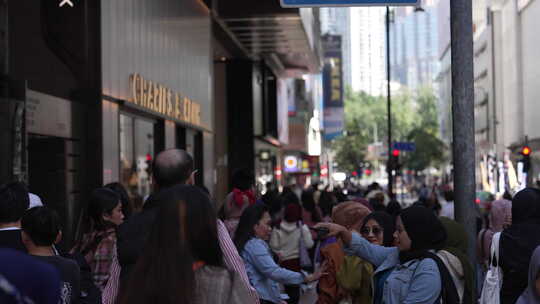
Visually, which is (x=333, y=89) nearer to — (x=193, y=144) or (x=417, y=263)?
(x=193, y=144)

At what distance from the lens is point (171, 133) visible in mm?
21766

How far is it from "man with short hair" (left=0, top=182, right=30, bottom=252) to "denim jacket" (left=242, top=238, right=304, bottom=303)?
2631 millimetres

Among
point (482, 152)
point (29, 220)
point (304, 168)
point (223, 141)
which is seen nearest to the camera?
point (29, 220)

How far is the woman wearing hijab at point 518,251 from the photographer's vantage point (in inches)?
279

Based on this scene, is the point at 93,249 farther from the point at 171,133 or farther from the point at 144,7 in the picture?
the point at 171,133

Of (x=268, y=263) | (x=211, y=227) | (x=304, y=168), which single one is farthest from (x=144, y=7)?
(x=304, y=168)

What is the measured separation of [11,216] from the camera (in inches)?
215

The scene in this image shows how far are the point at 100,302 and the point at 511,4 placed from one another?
2936 inches

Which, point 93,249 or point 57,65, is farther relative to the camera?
point 57,65

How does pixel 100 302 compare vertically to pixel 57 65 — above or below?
below

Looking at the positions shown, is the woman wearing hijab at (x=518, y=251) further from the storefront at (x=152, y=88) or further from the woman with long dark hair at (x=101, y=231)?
the storefront at (x=152, y=88)

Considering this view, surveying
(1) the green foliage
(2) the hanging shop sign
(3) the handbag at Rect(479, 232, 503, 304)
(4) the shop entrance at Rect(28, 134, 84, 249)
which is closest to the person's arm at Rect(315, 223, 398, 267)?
(3) the handbag at Rect(479, 232, 503, 304)

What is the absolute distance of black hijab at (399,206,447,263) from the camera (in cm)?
584

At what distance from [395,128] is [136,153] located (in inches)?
4985
